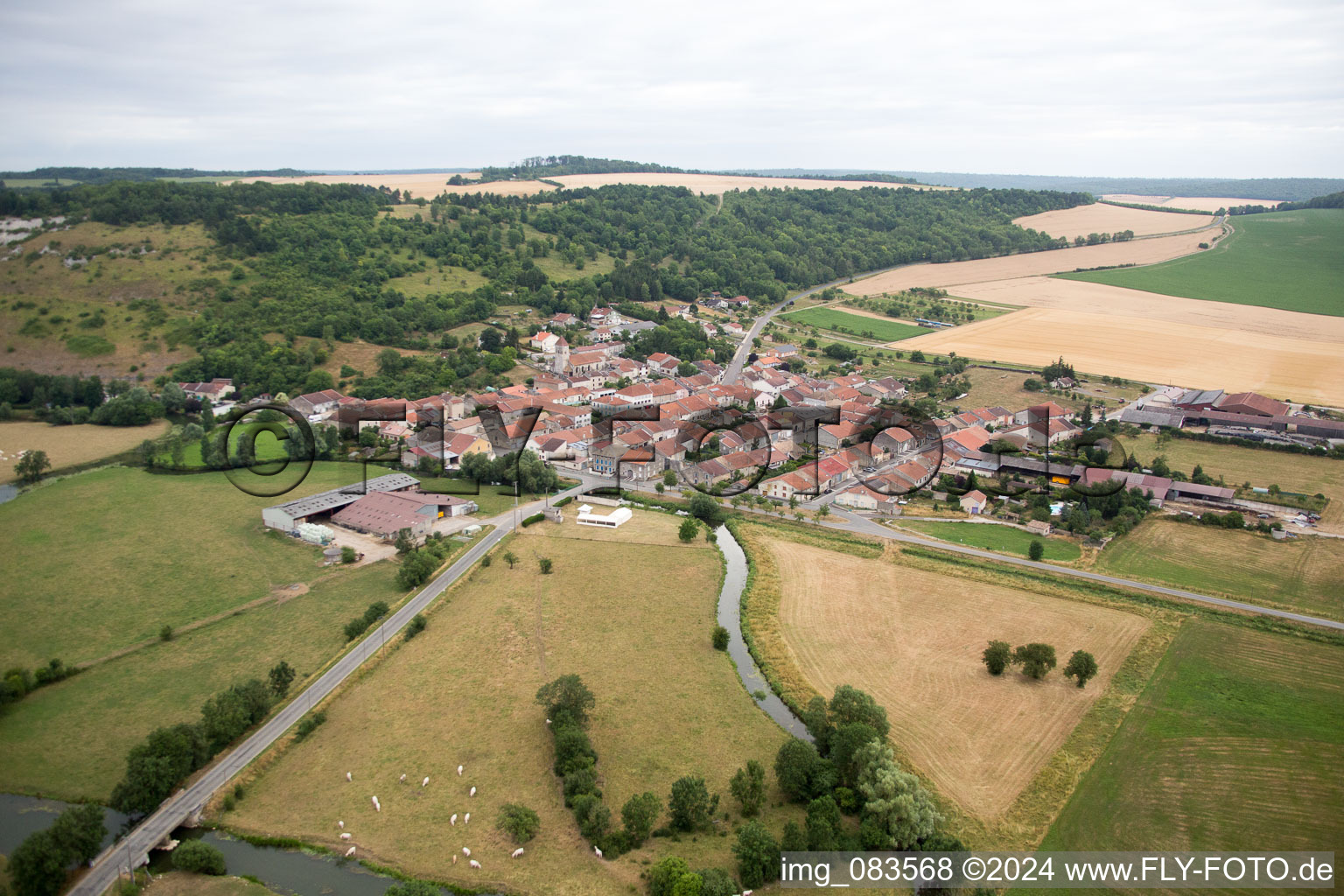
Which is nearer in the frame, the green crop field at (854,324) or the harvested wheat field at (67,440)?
the harvested wheat field at (67,440)

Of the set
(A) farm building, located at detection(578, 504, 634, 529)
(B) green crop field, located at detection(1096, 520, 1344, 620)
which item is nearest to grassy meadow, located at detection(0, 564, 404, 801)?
(A) farm building, located at detection(578, 504, 634, 529)

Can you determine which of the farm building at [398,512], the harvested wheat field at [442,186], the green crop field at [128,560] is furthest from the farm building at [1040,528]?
the harvested wheat field at [442,186]

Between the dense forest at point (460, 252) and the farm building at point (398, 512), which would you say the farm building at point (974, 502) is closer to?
the farm building at point (398, 512)

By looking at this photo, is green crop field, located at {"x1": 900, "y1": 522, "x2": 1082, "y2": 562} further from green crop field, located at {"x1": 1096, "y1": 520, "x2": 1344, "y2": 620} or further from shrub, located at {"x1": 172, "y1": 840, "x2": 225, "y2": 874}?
shrub, located at {"x1": 172, "y1": 840, "x2": 225, "y2": 874}

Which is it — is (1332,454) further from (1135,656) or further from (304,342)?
(304,342)

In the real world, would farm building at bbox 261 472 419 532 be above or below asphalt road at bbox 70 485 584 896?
above

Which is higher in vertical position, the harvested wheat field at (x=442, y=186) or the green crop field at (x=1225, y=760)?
the harvested wheat field at (x=442, y=186)
